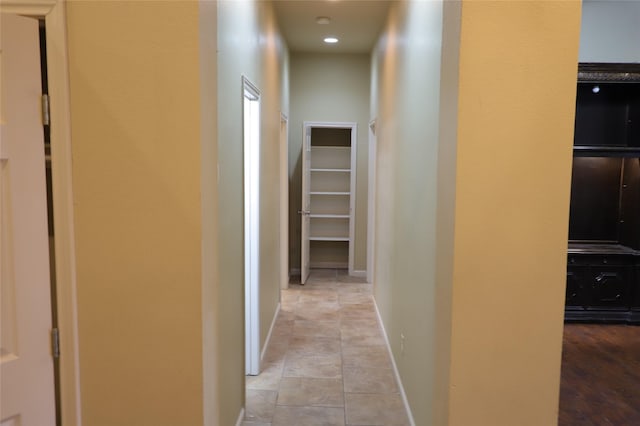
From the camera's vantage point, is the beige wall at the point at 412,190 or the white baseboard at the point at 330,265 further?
the white baseboard at the point at 330,265

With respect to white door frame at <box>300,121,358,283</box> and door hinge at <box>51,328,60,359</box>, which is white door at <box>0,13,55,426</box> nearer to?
door hinge at <box>51,328,60,359</box>

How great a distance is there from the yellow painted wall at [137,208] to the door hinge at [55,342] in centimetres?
7

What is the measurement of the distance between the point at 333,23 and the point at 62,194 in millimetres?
4281

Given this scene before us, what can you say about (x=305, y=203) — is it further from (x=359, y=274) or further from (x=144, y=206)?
(x=144, y=206)

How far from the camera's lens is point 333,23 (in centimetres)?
515

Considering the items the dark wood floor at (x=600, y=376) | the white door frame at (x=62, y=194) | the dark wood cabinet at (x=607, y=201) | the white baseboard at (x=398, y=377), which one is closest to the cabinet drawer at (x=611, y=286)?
the dark wood cabinet at (x=607, y=201)

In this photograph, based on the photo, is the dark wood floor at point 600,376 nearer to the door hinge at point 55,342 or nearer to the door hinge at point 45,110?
the door hinge at point 55,342

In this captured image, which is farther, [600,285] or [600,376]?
[600,285]

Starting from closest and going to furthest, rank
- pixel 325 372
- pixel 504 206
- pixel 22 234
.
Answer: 1. pixel 22 234
2. pixel 504 206
3. pixel 325 372

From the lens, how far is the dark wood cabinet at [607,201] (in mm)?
5078

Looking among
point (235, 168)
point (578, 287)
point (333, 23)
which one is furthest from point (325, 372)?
point (333, 23)

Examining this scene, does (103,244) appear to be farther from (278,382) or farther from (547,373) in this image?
(278,382)

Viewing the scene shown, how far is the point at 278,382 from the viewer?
3.60 metres

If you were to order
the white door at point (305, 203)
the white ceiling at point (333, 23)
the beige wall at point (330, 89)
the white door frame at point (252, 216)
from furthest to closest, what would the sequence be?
the beige wall at point (330, 89), the white door at point (305, 203), the white ceiling at point (333, 23), the white door frame at point (252, 216)
